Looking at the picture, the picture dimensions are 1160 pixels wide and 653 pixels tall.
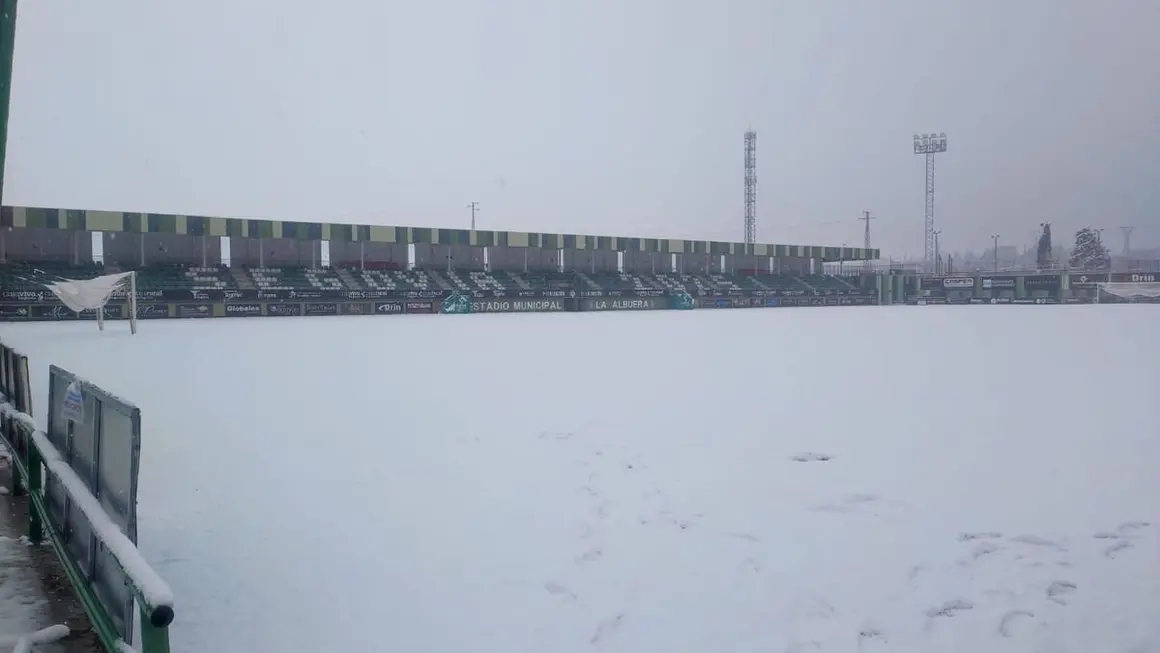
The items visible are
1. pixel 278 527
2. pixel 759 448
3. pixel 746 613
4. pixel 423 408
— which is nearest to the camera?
pixel 746 613

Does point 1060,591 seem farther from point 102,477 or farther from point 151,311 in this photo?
point 151,311

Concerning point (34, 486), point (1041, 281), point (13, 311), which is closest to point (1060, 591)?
point (34, 486)

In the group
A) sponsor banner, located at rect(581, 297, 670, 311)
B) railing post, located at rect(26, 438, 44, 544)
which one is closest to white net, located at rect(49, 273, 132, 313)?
railing post, located at rect(26, 438, 44, 544)

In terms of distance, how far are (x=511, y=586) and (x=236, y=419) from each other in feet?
20.7

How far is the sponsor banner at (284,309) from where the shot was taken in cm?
4303

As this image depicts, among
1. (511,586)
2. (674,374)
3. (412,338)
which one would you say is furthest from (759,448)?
(412,338)

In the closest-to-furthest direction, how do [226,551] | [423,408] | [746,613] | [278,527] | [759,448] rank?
[746,613]
[226,551]
[278,527]
[759,448]
[423,408]

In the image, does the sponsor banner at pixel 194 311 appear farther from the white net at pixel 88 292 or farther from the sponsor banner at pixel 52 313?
the white net at pixel 88 292

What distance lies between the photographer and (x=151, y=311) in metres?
38.8

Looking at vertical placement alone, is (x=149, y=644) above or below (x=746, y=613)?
above

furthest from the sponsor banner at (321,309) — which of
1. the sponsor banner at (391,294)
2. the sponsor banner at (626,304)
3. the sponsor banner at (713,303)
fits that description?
the sponsor banner at (713,303)

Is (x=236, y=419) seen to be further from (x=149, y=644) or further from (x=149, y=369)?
(x=149, y=644)

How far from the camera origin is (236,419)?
1001 cm

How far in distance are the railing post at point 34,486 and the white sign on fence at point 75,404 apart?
0.84m
